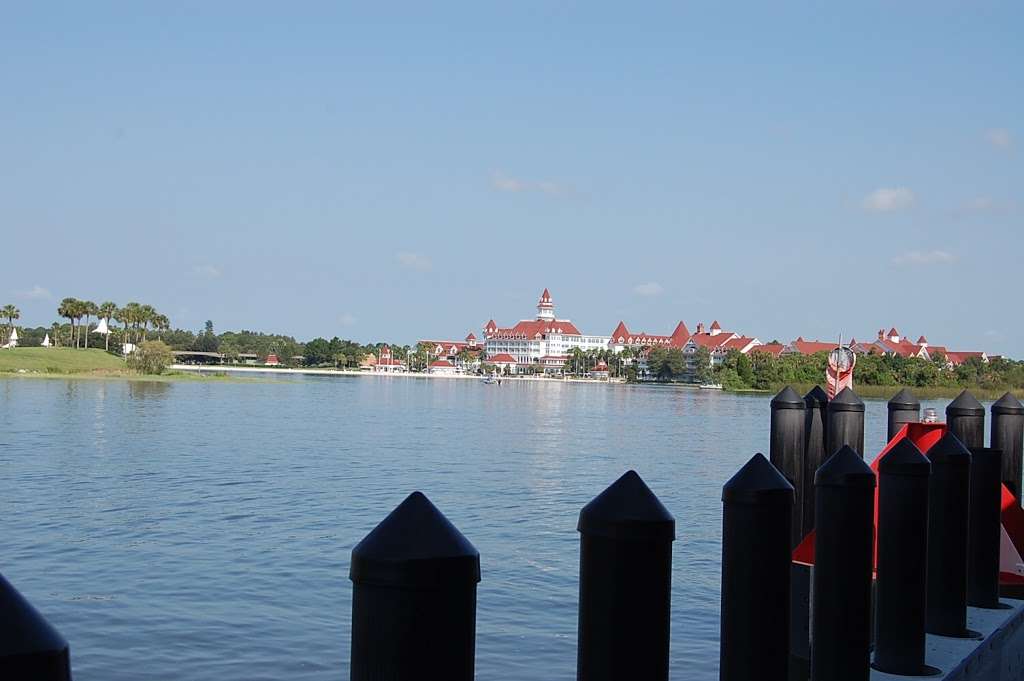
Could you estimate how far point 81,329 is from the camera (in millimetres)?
158250

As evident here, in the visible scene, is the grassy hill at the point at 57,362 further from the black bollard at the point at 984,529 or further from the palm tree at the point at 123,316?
the black bollard at the point at 984,529

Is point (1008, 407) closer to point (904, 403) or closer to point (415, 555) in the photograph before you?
point (904, 403)

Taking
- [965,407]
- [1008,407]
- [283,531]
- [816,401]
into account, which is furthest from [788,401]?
[283,531]

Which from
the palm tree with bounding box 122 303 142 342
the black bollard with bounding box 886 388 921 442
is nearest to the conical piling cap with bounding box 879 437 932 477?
the black bollard with bounding box 886 388 921 442

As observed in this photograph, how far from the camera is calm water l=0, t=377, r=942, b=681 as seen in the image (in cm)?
1130

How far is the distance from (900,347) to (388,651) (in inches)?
7812

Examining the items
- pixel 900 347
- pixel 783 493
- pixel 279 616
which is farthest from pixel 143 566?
pixel 900 347

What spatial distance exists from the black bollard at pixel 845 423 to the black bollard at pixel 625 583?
699 cm

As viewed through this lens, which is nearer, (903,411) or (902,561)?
(902,561)

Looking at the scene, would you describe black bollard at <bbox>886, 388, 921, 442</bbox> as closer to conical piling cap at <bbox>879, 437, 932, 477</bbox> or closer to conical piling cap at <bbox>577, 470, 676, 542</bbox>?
conical piling cap at <bbox>879, 437, 932, 477</bbox>

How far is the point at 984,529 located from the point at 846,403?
2.69 m

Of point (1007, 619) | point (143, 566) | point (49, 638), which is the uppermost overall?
point (49, 638)

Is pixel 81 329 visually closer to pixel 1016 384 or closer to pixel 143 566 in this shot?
pixel 1016 384

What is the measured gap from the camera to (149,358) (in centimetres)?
11094
